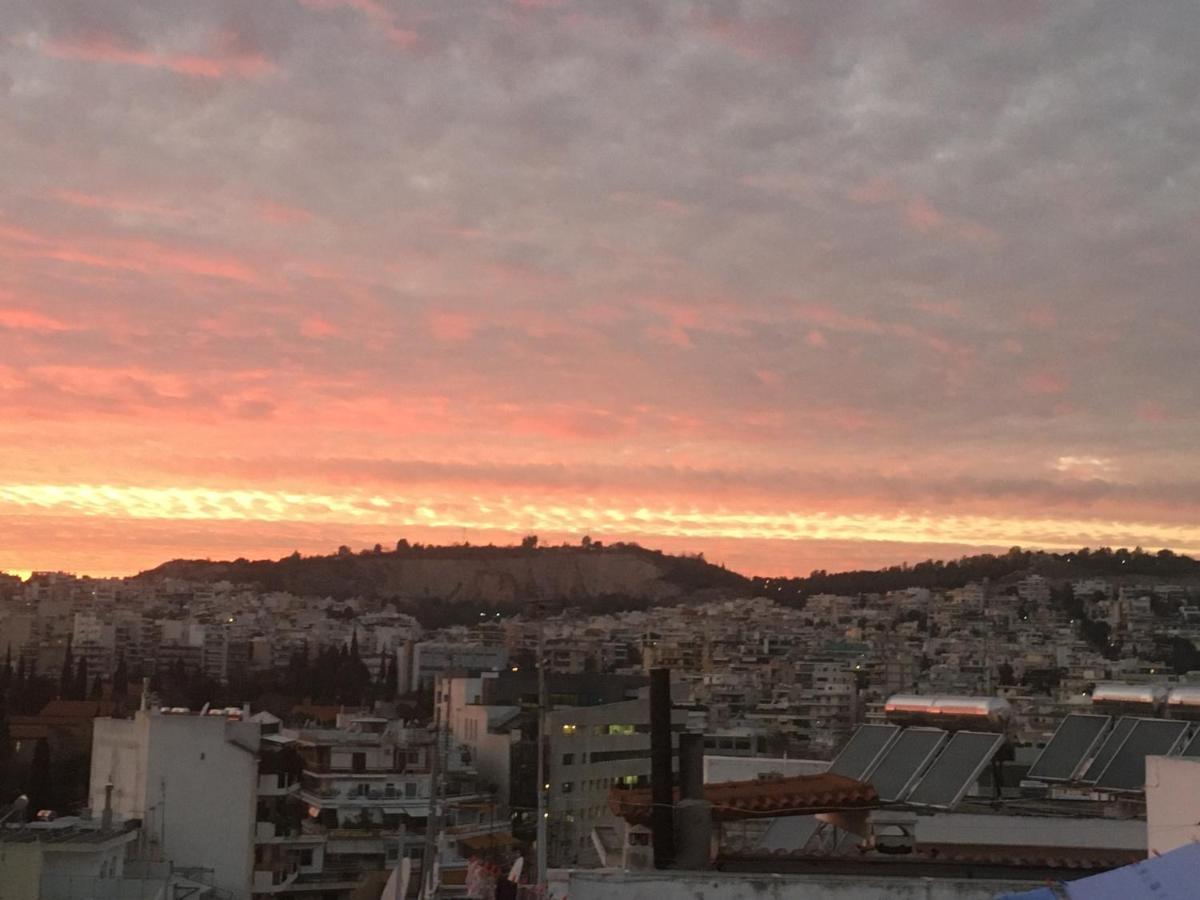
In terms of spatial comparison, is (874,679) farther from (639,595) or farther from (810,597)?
(639,595)

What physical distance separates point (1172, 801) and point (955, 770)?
3889 millimetres

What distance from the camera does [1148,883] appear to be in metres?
6.12

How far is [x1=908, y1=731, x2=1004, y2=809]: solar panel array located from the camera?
12.2 meters

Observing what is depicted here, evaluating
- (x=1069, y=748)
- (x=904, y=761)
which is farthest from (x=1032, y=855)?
(x=1069, y=748)

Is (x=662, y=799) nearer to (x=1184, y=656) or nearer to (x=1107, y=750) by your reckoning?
(x=1107, y=750)

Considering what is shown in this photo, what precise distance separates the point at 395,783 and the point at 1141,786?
27.6 metres

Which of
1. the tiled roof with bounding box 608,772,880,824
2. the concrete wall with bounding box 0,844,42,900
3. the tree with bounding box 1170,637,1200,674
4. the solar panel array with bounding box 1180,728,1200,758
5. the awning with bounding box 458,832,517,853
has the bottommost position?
the awning with bounding box 458,832,517,853

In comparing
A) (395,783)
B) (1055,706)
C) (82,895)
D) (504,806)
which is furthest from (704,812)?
(1055,706)

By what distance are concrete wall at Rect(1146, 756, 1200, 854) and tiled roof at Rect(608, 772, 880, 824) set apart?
2184 mm

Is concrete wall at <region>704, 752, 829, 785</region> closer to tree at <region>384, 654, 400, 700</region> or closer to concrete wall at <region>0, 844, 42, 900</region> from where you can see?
concrete wall at <region>0, 844, 42, 900</region>

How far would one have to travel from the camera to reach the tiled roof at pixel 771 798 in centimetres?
948

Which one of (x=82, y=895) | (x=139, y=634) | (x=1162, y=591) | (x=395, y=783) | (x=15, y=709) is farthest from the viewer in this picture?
(x=1162, y=591)

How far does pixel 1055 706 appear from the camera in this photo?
53719 millimetres

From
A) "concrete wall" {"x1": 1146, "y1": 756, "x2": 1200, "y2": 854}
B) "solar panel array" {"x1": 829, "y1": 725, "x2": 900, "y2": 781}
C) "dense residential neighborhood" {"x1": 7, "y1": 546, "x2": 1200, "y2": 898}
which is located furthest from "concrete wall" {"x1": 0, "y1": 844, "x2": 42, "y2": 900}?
"concrete wall" {"x1": 1146, "y1": 756, "x2": 1200, "y2": 854}
